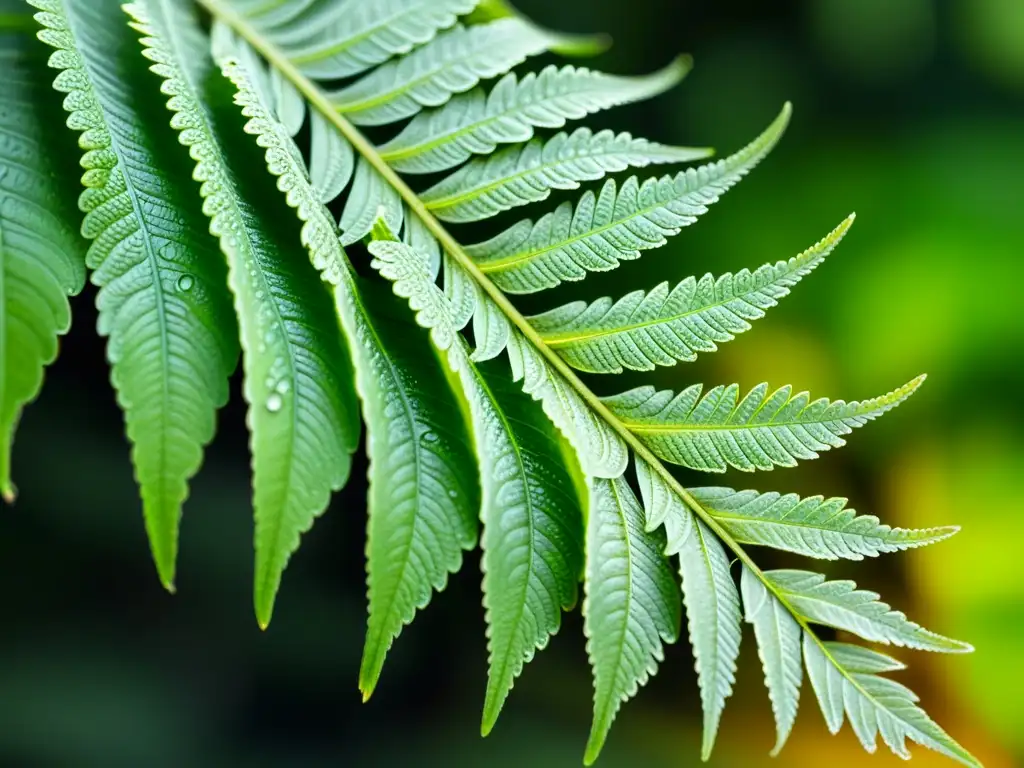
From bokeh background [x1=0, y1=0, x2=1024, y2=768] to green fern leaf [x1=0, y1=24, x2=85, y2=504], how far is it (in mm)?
A: 540

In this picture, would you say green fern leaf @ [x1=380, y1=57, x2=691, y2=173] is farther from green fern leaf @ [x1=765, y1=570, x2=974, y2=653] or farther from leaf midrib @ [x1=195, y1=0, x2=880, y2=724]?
green fern leaf @ [x1=765, y1=570, x2=974, y2=653]

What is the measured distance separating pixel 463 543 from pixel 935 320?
4.51 feet

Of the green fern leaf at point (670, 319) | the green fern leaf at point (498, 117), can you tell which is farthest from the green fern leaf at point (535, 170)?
the green fern leaf at point (670, 319)

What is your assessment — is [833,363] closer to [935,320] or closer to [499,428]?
[935,320]

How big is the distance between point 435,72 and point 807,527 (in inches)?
22.6

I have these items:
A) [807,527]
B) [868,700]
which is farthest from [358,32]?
[868,700]

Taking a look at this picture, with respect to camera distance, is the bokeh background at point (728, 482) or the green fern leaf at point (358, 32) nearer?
the green fern leaf at point (358, 32)

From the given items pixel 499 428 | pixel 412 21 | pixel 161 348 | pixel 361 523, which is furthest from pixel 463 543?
pixel 361 523

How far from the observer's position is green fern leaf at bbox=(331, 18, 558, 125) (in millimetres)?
842

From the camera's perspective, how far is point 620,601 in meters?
0.61

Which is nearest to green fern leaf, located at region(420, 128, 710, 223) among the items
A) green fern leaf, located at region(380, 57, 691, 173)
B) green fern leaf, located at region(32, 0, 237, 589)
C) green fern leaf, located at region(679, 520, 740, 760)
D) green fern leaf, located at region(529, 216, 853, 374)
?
green fern leaf, located at region(380, 57, 691, 173)

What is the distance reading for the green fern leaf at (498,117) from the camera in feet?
2.58

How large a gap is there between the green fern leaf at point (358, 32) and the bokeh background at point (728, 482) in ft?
1.29

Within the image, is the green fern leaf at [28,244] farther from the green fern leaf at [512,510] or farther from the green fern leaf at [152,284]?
the green fern leaf at [512,510]
